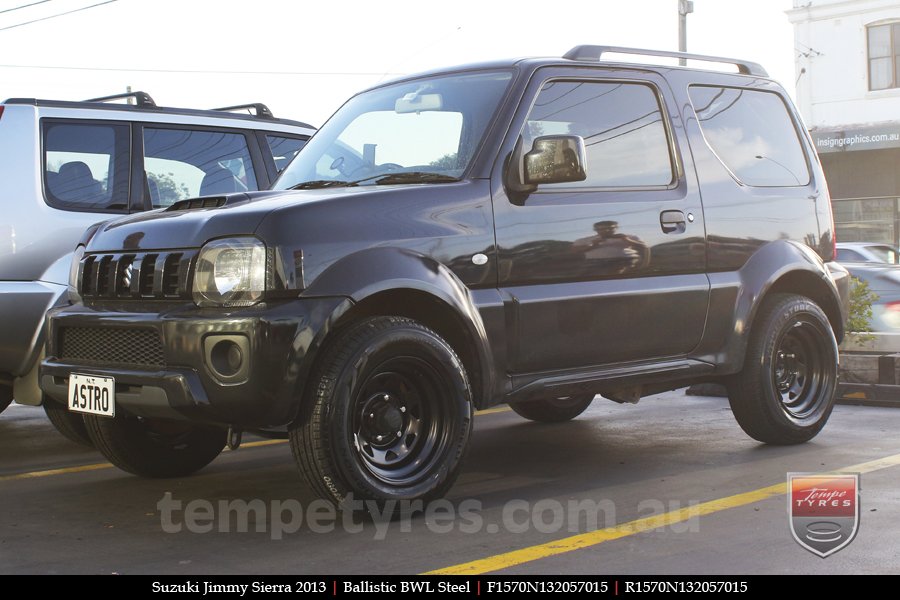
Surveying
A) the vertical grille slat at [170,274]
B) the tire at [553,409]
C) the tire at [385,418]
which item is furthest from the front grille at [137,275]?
the tire at [553,409]

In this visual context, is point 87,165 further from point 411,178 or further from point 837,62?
point 837,62

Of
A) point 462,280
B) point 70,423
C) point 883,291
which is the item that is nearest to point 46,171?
point 70,423

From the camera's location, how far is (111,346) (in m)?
5.01

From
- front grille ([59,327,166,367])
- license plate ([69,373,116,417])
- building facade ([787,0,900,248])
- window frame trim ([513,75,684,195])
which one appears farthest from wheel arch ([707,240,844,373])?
building facade ([787,0,900,248])

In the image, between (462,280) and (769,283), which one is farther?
(769,283)

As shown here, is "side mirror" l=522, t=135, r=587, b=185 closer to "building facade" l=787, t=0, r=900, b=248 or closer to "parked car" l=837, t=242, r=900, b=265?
"parked car" l=837, t=242, r=900, b=265

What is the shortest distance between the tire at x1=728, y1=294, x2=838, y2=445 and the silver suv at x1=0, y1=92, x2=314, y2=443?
332 centimetres

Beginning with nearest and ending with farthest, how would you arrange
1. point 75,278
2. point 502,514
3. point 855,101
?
point 502,514
point 75,278
point 855,101

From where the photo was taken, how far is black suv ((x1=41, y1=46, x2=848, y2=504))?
4691 mm

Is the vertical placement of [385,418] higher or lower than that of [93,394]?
lower

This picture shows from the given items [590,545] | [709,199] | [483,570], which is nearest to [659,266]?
[709,199]

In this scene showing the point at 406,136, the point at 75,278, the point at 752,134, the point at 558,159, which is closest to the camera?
the point at 558,159

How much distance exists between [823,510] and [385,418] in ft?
6.03

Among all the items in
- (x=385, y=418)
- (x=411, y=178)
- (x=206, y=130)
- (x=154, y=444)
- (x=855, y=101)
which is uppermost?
(x=855, y=101)
